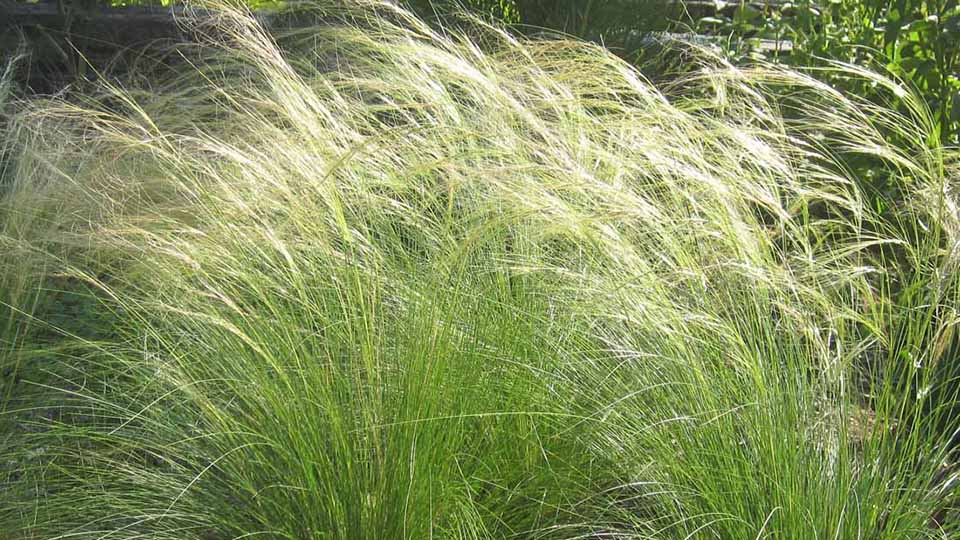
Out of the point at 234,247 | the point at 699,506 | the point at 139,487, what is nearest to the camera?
the point at 699,506

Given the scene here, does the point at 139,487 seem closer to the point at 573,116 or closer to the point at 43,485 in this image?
the point at 43,485

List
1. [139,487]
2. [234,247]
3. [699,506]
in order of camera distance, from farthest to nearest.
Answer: [139,487] < [234,247] < [699,506]

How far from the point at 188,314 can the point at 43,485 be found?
78 cm

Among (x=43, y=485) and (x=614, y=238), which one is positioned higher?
(x=614, y=238)

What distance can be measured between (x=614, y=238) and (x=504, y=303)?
307mm

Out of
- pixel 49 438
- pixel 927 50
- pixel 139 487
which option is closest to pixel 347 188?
pixel 139 487

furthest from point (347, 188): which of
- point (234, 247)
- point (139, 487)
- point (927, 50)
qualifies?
point (927, 50)

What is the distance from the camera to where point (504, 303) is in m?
2.40

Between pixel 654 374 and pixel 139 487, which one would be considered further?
pixel 139 487

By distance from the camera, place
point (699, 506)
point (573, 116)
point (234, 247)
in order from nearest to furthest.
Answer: point (699, 506), point (234, 247), point (573, 116)

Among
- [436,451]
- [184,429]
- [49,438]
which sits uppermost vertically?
[436,451]

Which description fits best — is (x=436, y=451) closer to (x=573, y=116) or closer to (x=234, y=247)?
(x=234, y=247)

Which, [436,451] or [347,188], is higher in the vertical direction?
[347,188]

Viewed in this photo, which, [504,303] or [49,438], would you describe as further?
[49,438]
